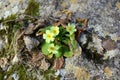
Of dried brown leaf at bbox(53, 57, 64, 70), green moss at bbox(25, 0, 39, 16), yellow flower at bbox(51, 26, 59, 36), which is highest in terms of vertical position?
green moss at bbox(25, 0, 39, 16)

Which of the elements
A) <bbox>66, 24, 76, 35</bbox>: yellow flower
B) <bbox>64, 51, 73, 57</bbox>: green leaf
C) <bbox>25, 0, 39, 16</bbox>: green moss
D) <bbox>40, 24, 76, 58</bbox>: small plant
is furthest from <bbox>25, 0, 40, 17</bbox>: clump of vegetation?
<bbox>64, 51, 73, 57</bbox>: green leaf

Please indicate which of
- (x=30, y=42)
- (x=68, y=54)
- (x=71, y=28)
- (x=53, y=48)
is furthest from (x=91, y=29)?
(x=30, y=42)


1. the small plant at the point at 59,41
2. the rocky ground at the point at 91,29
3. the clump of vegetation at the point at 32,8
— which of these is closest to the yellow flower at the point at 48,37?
the small plant at the point at 59,41

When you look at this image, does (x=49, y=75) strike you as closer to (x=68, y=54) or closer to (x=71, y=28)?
(x=68, y=54)

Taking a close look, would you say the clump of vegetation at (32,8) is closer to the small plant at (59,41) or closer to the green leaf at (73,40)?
the small plant at (59,41)

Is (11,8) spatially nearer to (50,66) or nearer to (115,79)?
(50,66)

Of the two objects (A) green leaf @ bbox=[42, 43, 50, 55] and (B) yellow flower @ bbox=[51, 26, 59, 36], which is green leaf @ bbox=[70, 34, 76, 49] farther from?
(A) green leaf @ bbox=[42, 43, 50, 55]

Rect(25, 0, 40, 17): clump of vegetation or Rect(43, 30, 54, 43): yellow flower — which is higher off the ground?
Rect(25, 0, 40, 17): clump of vegetation

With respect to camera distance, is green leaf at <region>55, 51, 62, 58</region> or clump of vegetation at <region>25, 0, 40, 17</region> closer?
green leaf at <region>55, 51, 62, 58</region>

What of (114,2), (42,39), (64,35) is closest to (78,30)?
(64,35)
